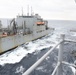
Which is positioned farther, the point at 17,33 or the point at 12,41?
the point at 17,33

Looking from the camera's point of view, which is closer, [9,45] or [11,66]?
[11,66]

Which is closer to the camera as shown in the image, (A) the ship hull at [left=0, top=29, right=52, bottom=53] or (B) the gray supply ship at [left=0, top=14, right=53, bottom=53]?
(A) the ship hull at [left=0, top=29, right=52, bottom=53]

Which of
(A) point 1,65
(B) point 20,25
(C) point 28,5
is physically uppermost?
(C) point 28,5

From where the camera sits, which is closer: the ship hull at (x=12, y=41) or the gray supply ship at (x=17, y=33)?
the ship hull at (x=12, y=41)

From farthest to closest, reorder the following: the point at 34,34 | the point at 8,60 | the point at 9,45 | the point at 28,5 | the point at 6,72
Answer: the point at 28,5 → the point at 34,34 → the point at 9,45 → the point at 8,60 → the point at 6,72

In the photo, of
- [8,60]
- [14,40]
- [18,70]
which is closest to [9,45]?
[14,40]

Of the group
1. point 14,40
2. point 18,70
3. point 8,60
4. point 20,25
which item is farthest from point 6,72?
point 20,25

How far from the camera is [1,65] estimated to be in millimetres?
11539

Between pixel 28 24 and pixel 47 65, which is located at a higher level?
pixel 28 24

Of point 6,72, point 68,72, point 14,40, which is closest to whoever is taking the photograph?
Answer: point 68,72

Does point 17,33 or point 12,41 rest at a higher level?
point 17,33

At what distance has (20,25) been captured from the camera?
26078 millimetres

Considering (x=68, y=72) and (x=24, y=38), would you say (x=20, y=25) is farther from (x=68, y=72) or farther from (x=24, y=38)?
(x=68, y=72)

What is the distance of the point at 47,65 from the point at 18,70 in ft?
Answer: 8.27
